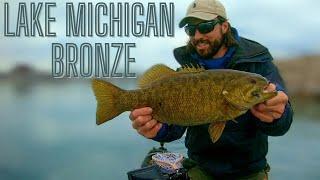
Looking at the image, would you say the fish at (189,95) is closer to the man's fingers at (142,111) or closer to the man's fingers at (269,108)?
the man's fingers at (142,111)

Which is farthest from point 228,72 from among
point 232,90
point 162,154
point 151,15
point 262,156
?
point 151,15

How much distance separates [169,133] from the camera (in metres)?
3.66

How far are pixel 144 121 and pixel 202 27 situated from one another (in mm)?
779

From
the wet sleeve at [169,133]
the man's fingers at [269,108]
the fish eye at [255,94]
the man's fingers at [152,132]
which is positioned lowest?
the wet sleeve at [169,133]

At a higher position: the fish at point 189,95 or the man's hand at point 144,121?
the fish at point 189,95

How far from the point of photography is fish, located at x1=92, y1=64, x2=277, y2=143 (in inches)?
109

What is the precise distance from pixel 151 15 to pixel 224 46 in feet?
8.47

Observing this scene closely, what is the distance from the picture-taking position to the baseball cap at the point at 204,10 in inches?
137

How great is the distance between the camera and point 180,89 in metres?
2.87

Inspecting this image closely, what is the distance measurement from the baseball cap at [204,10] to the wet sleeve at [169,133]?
633 mm

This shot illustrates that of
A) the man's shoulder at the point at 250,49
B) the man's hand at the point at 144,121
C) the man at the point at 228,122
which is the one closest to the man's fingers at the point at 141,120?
the man's hand at the point at 144,121

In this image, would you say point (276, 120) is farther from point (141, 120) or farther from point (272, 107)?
point (141, 120)

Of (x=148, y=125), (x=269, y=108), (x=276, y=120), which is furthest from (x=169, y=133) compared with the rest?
(x=269, y=108)

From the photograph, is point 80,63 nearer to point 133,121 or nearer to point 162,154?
point 162,154
